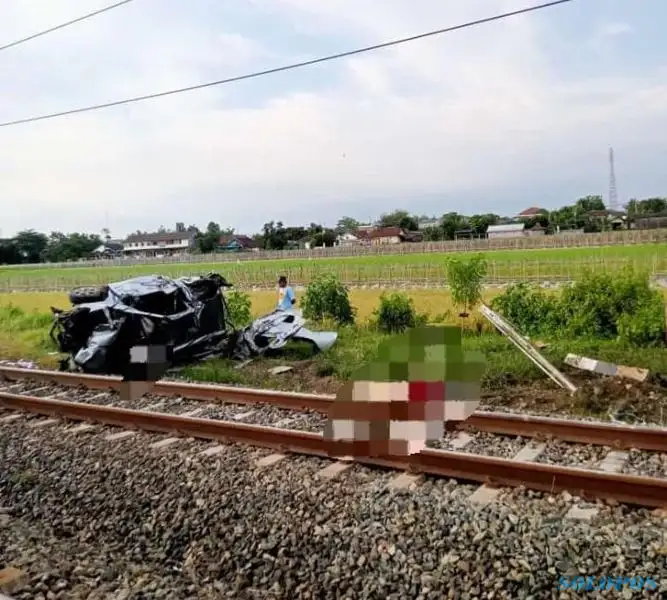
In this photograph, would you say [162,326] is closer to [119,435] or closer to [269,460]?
[119,435]

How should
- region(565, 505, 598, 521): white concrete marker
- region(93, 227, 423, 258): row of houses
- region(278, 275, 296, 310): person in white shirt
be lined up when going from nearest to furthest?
1. region(565, 505, 598, 521): white concrete marker
2. region(278, 275, 296, 310): person in white shirt
3. region(93, 227, 423, 258): row of houses

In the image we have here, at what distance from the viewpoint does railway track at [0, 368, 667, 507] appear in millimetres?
4668

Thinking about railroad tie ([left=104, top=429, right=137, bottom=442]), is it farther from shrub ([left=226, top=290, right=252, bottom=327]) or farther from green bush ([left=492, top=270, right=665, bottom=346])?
shrub ([left=226, top=290, right=252, bottom=327])

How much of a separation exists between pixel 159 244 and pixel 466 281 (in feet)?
386

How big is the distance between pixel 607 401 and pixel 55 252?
109110 millimetres

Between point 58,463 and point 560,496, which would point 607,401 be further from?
point 58,463

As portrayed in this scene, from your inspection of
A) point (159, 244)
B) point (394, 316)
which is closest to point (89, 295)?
point (394, 316)

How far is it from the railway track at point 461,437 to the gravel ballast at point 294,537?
0.49 feet

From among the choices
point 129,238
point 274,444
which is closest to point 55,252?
point 129,238

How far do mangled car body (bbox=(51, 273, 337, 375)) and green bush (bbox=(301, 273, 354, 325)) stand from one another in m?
2.88

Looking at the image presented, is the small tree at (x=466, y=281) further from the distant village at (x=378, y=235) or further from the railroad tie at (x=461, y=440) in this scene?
the distant village at (x=378, y=235)

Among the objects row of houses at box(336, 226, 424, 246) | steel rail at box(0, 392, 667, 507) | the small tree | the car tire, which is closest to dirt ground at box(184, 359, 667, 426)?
steel rail at box(0, 392, 667, 507)

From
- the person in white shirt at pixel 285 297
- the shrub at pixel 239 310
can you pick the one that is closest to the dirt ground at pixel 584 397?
the person in white shirt at pixel 285 297

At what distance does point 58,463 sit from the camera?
20.7ft
